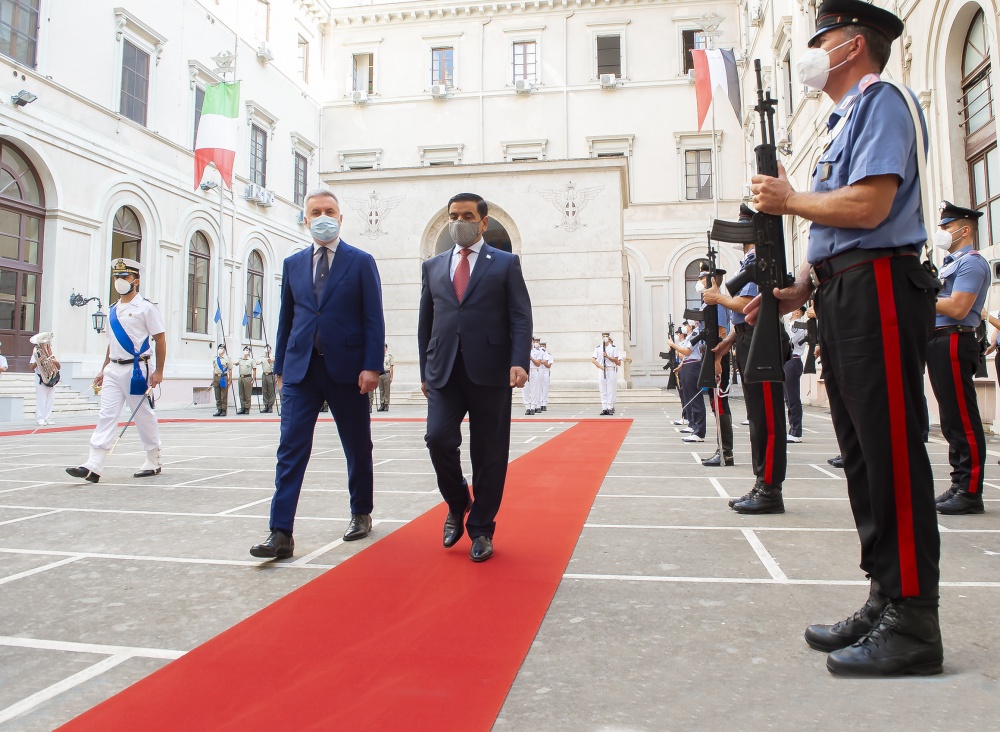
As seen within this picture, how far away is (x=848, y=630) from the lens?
2.18 m

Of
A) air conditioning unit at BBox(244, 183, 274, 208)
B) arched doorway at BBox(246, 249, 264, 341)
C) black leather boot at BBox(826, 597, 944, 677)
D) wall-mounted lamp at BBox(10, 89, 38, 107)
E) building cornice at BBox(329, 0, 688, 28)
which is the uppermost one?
building cornice at BBox(329, 0, 688, 28)

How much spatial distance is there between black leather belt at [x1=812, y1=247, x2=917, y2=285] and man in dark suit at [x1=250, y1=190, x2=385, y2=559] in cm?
212

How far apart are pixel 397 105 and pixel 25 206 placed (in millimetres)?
19541

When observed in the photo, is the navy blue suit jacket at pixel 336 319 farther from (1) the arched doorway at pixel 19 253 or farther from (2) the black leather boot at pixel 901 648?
(1) the arched doorway at pixel 19 253

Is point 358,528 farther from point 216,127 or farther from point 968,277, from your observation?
point 216,127

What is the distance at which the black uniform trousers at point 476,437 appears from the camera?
3.43 meters

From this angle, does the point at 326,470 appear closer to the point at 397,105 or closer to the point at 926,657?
the point at 926,657

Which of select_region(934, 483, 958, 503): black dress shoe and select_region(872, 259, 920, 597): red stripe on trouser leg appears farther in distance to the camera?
select_region(934, 483, 958, 503): black dress shoe

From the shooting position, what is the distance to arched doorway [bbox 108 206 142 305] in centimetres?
1991

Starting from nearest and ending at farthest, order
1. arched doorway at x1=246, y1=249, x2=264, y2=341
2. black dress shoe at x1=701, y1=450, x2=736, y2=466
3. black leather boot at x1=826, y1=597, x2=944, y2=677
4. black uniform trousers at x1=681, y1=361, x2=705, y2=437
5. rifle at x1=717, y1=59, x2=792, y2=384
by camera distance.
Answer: black leather boot at x1=826, y1=597, x2=944, y2=677
rifle at x1=717, y1=59, x2=792, y2=384
black dress shoe at x1=701, y1=450, x2=736, y2=466
black uniform trousers at x1=681, y1=361, x2=705, y2=437
arched doorway at x1=246, y1=249, x2=264, y2=341

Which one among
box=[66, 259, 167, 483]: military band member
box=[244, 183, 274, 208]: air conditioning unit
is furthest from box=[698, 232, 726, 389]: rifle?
box=[244, 183, 274, 208]: air conditioning unit

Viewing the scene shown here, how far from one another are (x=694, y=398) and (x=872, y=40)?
6.79 meters

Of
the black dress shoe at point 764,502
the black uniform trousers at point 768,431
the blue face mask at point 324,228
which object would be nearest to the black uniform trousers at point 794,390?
the black uniform trousers at point 768,431

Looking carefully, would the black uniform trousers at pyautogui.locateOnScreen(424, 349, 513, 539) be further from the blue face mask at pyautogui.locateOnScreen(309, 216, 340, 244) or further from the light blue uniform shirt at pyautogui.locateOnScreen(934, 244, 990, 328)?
the light blue uniform shirt at pyautogui.locateOnScreen(934, 244, 990, 328)
